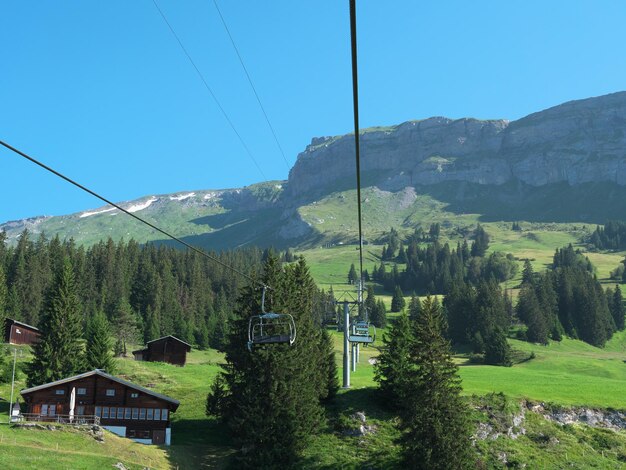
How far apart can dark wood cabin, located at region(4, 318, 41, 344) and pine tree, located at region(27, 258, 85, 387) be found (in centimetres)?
3513

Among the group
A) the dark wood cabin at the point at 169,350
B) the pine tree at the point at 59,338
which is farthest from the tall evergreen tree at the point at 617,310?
the pine tree at the point at 59,338

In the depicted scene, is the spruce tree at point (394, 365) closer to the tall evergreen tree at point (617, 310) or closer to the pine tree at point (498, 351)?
the pine tree at point (498, 351)

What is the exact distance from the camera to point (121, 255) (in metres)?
177

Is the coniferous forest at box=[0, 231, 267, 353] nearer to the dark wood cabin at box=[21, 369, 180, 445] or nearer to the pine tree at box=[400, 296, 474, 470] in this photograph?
the dark wood cabin at box=[21, 369, 180, 445]

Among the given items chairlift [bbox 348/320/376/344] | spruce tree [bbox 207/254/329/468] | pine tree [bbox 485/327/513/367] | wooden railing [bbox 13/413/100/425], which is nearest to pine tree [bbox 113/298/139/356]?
wooden railing [bbox 13/413/100/425]

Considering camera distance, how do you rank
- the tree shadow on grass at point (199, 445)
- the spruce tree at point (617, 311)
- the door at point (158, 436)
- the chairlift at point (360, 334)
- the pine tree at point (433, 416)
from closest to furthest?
1. the pine tree at point (433, 416)
2. the tree shadow on grass at point (199, 445)
3. the chairlift at point (360, 334)
4. the door at point (158, 436)
5. the spruce tree at point (617, 311)

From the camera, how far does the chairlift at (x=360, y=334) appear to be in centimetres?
6306

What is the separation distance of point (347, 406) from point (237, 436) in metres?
15.2

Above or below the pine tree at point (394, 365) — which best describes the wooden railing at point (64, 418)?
below

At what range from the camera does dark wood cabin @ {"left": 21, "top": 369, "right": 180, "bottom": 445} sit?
219ft

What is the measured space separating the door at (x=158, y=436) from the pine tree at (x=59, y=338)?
1727 cm

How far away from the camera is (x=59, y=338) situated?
77.9 m

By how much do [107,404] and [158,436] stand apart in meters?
6.72

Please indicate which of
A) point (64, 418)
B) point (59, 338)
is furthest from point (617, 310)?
point (64, 418)
